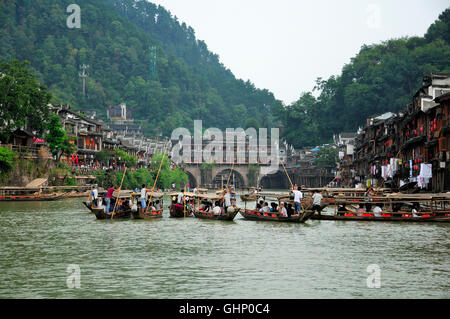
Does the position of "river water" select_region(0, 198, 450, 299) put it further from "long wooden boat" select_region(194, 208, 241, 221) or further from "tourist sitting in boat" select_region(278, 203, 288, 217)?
"long wooden boat" select_region(194, 208, 241, 221)

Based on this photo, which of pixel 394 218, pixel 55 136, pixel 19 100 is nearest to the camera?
pixel 394 218

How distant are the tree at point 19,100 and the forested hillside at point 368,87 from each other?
74.3 metres

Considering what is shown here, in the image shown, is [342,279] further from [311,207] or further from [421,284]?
[311,207]

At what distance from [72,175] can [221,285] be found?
194 feet

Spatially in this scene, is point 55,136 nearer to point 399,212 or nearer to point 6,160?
point 6,160

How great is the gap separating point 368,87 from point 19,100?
307 ft

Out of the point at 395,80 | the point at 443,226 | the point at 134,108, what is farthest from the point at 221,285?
the point at 134,108

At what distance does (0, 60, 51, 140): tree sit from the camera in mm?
59531

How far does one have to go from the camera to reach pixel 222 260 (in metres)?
24.0

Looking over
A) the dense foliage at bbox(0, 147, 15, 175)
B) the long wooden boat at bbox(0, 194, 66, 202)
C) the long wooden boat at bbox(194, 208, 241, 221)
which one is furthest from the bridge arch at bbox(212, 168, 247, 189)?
the long wooden boat at bbox(194, 208, 241, 221)

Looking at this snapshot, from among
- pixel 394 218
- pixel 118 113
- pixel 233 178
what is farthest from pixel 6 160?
pixel 118 113

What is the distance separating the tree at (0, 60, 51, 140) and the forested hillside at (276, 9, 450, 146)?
74.3m

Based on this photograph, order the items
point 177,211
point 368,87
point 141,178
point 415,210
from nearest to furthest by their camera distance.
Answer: point 415,210
point 177,211
point 141,178
point 368,87
